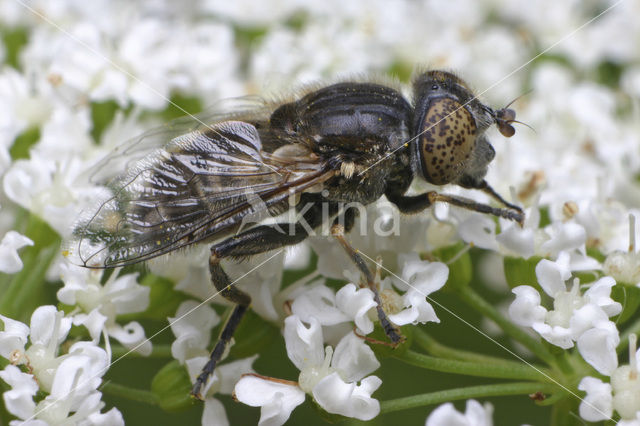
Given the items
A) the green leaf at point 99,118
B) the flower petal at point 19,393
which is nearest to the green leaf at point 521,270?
the flower petal at point 19,393

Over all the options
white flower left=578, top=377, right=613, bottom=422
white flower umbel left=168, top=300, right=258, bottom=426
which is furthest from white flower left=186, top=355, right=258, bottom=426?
white flower left=578, top=377, right=613, bottom=422

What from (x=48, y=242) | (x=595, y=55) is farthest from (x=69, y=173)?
(x=595, y=55)

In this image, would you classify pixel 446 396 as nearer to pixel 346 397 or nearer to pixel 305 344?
pixel 346 397

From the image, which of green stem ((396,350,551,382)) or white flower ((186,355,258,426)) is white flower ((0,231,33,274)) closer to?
white flower ((186,355,258,426))

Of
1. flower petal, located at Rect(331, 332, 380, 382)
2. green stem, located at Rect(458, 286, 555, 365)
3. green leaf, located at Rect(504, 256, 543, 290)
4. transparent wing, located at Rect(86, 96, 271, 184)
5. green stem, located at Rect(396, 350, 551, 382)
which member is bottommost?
flower petal, located at Rect(331, 332, 380, 382)

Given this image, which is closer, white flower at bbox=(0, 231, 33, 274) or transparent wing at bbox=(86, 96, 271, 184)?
white flower at bbox=(0, 231, 33, 274)

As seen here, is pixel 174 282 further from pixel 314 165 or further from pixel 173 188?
pixel 314 165

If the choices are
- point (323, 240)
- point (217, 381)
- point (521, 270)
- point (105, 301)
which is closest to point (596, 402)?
point (521, 270)

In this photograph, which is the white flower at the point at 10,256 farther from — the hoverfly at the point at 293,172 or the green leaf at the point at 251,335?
the green leaf at the point at 251,335
